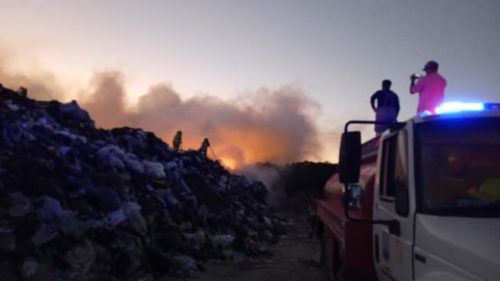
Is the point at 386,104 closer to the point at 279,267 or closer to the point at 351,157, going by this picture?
the point at 351,157

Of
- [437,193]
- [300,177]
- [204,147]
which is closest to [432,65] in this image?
[437,193]

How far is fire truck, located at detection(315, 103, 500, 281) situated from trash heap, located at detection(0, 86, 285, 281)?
206 inches

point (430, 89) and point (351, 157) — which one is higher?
point (430, 89)

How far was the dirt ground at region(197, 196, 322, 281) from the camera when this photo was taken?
11117mm

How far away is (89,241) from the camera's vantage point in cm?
907

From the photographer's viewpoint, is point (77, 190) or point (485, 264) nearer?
point (485, 264)

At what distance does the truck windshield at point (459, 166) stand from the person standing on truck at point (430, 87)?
2.32 meters

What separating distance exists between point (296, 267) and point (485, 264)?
1003 cm

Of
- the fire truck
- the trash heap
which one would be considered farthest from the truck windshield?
the trash heap

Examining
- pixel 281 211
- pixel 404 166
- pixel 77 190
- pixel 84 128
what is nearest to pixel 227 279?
pixel 77 190

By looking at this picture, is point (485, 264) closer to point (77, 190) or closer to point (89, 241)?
point (89, 241)

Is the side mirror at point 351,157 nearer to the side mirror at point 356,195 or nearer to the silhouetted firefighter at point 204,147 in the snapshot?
the side mirror at point 356,195

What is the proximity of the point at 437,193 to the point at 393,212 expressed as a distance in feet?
1.79

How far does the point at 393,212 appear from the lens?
3902 mm
